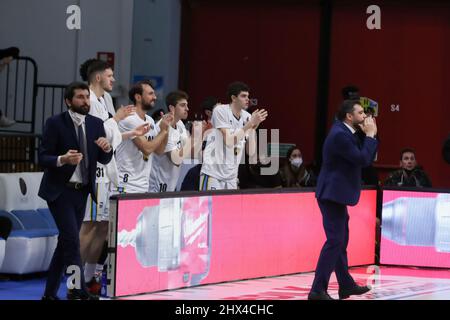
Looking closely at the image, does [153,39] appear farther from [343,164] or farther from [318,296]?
[318,296]

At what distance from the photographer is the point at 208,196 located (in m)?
13.4

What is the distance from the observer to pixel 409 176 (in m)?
16.6

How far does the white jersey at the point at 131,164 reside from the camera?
12.9 metres

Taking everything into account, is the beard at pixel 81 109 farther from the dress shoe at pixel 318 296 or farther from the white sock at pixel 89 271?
the dress shoe at pixel 318 296

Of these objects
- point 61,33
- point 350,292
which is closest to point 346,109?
point 350,292

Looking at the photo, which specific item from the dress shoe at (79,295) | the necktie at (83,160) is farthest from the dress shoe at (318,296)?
the necktie at (83,160)

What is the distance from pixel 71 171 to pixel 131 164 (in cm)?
155

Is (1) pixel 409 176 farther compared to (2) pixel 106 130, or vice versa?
(1) pixel 409 176

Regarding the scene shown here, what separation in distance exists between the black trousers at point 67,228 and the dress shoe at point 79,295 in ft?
0.51
